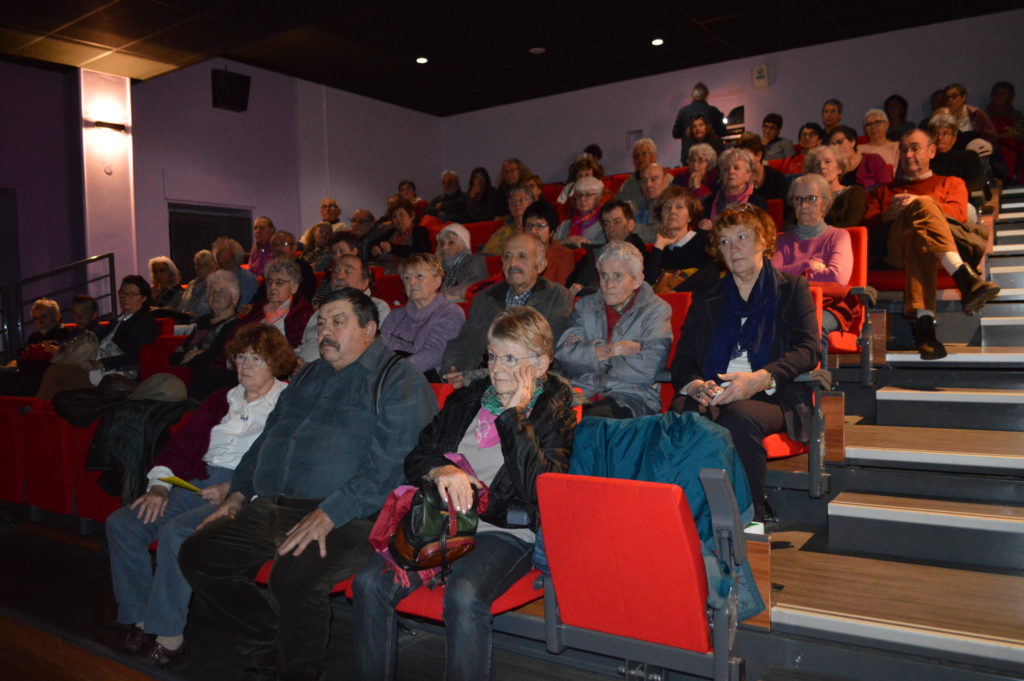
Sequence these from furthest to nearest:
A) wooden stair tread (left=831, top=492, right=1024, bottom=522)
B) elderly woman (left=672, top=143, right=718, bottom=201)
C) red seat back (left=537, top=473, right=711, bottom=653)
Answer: elderly woman (left=672, top=143, right=718, bottom=201) → wooden stair tread (left=831, top=492, right=1024, bottom=522) → red seat back (left=537, top=473, right=711, bottom=653)

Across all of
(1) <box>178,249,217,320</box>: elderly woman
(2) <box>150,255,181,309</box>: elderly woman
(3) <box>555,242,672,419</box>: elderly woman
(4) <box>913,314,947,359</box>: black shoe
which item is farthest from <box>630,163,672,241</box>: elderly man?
(2) <box>150,255,181,309</box>: elderly woman

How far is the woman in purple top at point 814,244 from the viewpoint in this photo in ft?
9.81

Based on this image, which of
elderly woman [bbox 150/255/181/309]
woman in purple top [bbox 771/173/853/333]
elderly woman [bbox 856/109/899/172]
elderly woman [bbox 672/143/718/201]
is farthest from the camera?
elderly woman [bbox 150/255/181/309]

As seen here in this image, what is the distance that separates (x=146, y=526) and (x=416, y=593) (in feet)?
3.74

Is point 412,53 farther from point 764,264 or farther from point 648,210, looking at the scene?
point 764,264

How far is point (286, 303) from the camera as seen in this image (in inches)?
148

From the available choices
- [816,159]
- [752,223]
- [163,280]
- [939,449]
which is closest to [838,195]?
[816,159]

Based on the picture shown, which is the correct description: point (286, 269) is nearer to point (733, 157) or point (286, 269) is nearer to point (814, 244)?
point (733, 157)

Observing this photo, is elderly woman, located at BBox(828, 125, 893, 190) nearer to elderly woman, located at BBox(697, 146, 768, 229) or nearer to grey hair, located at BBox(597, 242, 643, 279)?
elderly woman, located at BBox(697, 146, 768, 229)

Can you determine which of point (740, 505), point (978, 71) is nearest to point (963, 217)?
point (740, 505)

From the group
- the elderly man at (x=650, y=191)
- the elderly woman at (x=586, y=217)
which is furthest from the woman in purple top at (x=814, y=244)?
the elderly woman at (x=586, y=217)

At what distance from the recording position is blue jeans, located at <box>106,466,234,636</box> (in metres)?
2.24

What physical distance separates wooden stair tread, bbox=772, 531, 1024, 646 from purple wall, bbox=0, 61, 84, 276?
727 centimetres

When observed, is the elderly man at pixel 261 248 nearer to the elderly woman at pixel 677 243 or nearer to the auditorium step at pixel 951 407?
the elderly woman at pixel 677 243
